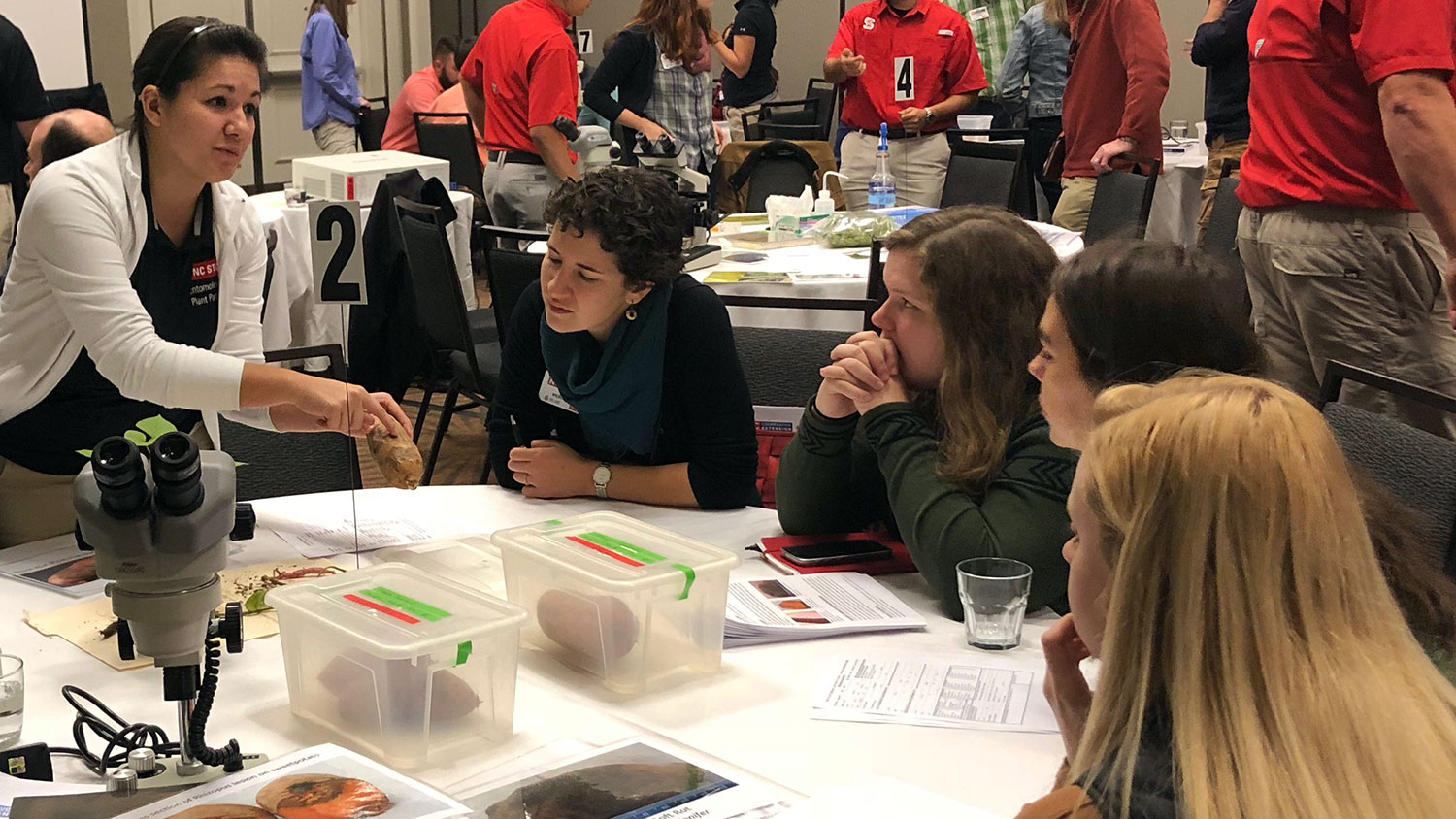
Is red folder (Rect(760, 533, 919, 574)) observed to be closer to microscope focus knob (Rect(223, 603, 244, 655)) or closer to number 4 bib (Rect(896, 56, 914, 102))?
microscope focus knob (Rect(223, 603, 244, 655))

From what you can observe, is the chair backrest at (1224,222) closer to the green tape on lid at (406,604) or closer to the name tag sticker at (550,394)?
the name tag sticker at (550,394)

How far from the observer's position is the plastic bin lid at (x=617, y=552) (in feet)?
4.77

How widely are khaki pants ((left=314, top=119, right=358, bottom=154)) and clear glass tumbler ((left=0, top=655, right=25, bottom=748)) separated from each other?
709 cm

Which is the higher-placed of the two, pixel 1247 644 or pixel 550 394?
pixel 1247 644

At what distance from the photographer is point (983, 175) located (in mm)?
5250

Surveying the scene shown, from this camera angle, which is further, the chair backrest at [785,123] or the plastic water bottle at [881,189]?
the chair backrest at [785,123]

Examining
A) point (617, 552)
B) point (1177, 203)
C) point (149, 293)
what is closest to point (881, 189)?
point (1177, 203)

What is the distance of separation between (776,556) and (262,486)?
1.04 m

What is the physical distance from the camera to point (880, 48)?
236 inches

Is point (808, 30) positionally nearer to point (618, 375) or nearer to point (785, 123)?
point (785, 123)

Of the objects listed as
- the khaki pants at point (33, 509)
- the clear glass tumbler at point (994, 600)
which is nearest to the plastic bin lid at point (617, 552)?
the clear glass tumbler at point (994, 600)

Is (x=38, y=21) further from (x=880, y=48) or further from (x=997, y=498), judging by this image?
(x=997, y=498)

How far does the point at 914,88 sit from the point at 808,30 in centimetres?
577

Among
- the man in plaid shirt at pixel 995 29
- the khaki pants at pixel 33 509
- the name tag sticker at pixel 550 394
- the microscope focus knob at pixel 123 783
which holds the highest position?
the man in plaid shirt at pixel 995 29
